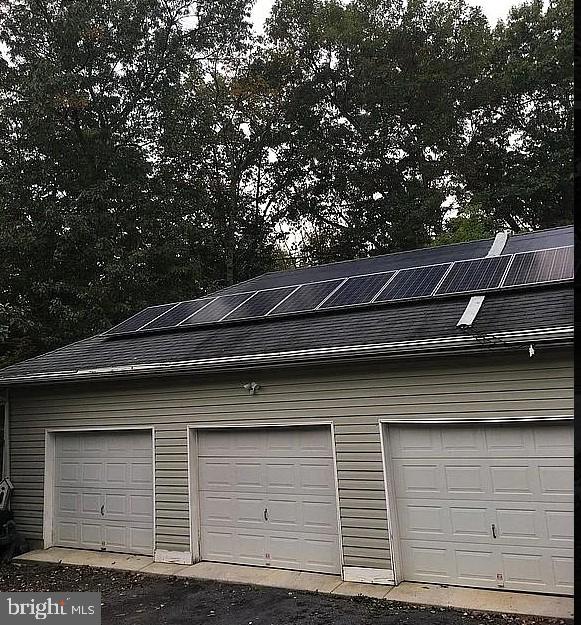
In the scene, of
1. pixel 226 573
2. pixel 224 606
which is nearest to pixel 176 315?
pixel 226 573

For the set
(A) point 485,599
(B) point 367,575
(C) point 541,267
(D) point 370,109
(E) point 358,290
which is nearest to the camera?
(A) point 485,599

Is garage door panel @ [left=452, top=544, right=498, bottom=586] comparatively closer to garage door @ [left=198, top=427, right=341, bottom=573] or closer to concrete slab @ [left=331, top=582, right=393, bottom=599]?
concrete slab @ [left=331, top=582, right=393, bottom=599]

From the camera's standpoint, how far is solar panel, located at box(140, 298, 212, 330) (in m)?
9.95

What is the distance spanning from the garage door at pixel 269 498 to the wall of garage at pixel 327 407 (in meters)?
0.26

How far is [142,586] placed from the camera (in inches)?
272

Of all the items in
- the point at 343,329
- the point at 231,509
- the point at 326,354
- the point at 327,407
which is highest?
the point at 343,329

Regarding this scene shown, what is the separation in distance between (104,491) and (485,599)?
5.57 meters

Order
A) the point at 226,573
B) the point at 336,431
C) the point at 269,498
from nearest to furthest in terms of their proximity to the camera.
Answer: the point at 336,431, the point at 226,573, the point at 269,498

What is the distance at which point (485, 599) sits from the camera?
5.88m

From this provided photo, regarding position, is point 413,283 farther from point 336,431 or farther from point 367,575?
point 367,575

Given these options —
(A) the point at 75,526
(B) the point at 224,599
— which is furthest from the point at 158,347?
(B) the point at 224,599

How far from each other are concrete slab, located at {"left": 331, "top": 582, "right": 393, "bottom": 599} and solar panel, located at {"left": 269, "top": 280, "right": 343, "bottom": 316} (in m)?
3.93

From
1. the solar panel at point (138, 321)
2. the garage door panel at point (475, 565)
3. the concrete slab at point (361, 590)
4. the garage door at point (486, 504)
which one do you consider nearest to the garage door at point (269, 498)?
the concrete slab at point (361, 590)

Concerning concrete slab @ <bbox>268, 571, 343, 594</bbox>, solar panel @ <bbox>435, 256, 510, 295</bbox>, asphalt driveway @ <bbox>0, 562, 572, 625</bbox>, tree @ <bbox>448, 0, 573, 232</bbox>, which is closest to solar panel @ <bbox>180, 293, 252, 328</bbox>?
solar panel @ <bbox>435, 256, 510, 295</bbox>
